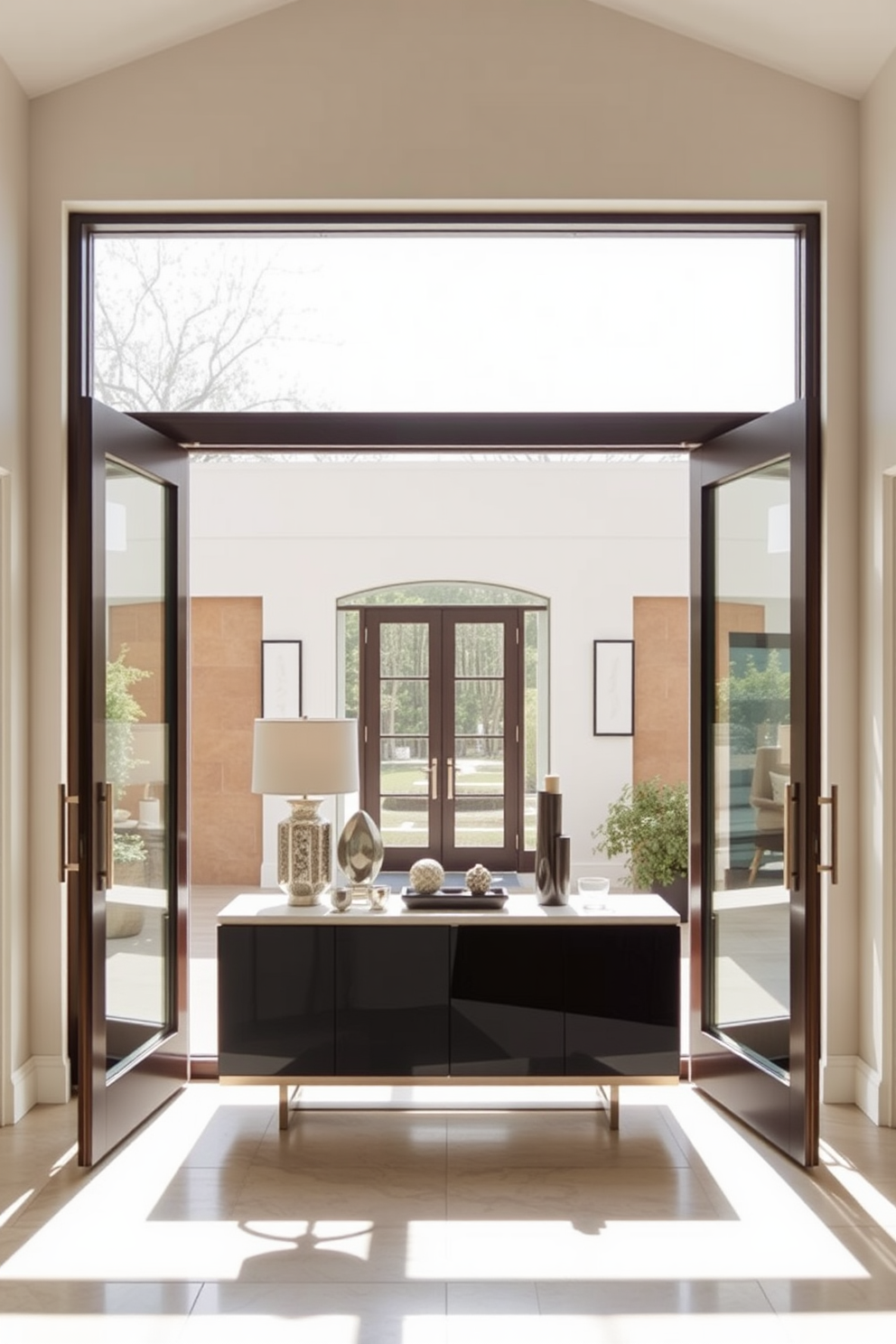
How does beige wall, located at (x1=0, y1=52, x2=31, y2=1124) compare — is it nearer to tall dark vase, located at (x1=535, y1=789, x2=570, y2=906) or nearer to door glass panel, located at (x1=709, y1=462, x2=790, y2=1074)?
tall dark vase, located at (x1=535, y1=789, x2=570, y2=906)

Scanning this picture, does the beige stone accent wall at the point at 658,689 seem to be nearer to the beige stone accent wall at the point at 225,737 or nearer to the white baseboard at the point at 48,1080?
the beige stone accent wall at the point at 225,737

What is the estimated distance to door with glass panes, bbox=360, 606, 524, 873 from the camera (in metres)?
9.55

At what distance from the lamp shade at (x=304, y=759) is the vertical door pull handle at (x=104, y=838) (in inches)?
21.0

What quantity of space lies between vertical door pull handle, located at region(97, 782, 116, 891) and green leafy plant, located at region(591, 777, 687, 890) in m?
4.71

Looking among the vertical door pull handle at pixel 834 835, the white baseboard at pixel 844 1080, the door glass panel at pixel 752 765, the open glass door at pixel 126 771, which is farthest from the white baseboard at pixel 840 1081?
the open glass door at pixel 126 771

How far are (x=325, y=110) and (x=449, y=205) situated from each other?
558 mm

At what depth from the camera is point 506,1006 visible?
390 cm

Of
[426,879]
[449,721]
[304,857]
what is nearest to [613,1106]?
[426,879]

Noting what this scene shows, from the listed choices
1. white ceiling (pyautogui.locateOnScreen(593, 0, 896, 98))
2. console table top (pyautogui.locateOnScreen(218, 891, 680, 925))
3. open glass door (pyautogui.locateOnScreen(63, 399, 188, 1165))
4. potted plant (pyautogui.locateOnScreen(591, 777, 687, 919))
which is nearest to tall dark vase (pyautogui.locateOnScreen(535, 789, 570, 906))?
console table top (pyautogui.locateOnScreen(218, 891, 680, 925))

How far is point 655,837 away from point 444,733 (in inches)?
95.3

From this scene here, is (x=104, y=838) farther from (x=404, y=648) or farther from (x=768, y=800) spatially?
(x=404, y=648)

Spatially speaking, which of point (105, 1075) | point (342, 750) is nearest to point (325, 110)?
point (342, 750)

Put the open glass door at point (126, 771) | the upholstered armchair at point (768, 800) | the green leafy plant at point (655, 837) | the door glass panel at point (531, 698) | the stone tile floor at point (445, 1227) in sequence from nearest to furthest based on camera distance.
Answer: the stone tile floor at point (445, 1227) < the open glass door at point (126, 771) < the upholstered armchair at point (768, 800) < the green leafy plant at point (655, 837) < the door glass panel at point (531, 698)

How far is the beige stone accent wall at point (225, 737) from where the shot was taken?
933cm
